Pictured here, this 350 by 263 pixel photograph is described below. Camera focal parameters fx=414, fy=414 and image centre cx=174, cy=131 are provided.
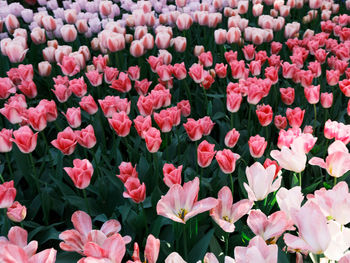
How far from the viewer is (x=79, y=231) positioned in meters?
1.39

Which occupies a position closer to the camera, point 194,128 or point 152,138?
point 152,138

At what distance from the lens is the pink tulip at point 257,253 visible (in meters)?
1.05

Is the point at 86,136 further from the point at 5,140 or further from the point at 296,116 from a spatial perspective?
the point at 296,116

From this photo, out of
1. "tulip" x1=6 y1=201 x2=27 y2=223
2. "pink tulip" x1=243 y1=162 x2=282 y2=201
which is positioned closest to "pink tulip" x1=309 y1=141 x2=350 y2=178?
"pink tulip" x1=243 y1=162 x2=282 y2=201

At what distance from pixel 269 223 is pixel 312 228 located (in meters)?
0.26

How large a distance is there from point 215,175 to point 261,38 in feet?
5.56

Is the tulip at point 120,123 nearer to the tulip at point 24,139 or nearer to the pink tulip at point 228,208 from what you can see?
the tulip at point 24,139

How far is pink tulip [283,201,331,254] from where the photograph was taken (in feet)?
3.49

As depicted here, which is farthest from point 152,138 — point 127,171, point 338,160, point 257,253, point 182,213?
point 257,253

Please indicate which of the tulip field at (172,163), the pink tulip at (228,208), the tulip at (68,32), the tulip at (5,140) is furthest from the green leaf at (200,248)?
the tulip at (68,32)

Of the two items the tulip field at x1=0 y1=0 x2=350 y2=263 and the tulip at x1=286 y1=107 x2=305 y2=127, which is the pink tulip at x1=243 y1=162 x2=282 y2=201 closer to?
the tulip field at x1=0 y1=0 x2=350 y2=263

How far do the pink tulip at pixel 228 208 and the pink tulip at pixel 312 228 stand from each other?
320 mm

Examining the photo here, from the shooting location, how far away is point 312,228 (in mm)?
1082

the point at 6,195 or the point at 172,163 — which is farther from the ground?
the point at 6,195
